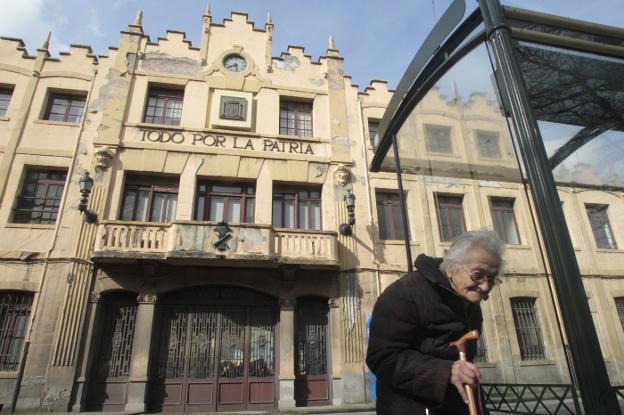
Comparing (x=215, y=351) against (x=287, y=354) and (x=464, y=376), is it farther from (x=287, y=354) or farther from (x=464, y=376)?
(x=464, y=376)

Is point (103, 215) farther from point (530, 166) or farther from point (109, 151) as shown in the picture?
point (530, 166)

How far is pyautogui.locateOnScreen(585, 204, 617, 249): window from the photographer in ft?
8.20

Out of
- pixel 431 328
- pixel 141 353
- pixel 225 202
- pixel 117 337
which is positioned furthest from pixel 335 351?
pixel 431 328

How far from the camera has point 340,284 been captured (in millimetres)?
12352

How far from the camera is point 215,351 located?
11.3 m

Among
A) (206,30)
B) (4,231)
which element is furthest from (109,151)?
(206,30)

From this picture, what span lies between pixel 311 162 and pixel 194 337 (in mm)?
7110

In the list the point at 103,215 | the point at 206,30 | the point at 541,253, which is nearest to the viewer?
the point at 541,253

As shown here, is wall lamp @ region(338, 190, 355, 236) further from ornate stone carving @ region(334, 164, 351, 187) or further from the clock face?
the clock face

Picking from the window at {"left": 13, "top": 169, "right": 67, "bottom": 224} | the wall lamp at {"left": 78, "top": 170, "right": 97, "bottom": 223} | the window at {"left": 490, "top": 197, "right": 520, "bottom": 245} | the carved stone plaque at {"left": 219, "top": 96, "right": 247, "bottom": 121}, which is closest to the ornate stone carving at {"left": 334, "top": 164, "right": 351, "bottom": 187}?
the carved stone plaque at {"left": 219, "top": 96, "right": 247, "bottom": 121}

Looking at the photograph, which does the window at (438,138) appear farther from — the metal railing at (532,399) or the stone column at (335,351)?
the stone column at (335,351)

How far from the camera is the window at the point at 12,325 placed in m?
10.5

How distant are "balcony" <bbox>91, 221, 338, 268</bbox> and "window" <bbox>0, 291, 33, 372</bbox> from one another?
254cm

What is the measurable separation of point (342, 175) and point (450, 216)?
32.0 feet
